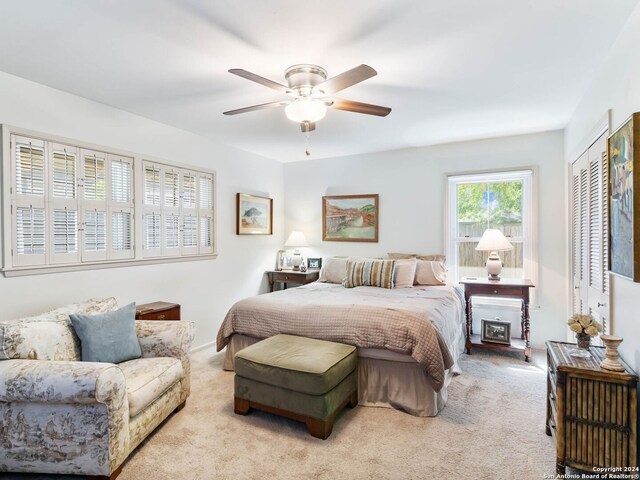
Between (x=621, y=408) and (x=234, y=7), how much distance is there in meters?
2.82

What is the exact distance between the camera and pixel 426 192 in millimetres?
4695

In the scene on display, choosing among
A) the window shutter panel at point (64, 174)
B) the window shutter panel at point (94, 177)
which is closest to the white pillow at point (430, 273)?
the window shutter panel at point (94, 177)

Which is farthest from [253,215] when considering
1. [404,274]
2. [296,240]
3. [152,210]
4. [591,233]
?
[591,233]

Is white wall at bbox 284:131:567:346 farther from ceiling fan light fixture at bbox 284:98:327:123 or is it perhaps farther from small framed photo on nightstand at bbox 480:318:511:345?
ceiling fan light fixture at bbox 284:98:327:123

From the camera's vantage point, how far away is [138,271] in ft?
11.5

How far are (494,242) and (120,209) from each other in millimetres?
3927

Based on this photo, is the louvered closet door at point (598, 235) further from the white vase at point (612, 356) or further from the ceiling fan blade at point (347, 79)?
the ceiling fan blade at point (347, 79)

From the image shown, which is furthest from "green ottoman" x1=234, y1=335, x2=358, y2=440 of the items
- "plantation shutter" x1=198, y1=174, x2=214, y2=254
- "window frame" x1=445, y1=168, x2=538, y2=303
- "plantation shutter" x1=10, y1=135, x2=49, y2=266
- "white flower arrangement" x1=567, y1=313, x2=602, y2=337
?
"window frame" x1=445, y1=168, x2=538, y2=303

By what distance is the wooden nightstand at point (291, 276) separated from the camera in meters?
5.02

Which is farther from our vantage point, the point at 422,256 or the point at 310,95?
the point at 422,256

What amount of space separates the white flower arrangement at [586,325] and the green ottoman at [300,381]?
143 centimetres

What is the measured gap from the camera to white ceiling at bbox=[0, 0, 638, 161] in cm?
185

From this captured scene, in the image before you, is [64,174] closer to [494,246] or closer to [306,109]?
[306,109]

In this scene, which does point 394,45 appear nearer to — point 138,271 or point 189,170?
point 189,170
